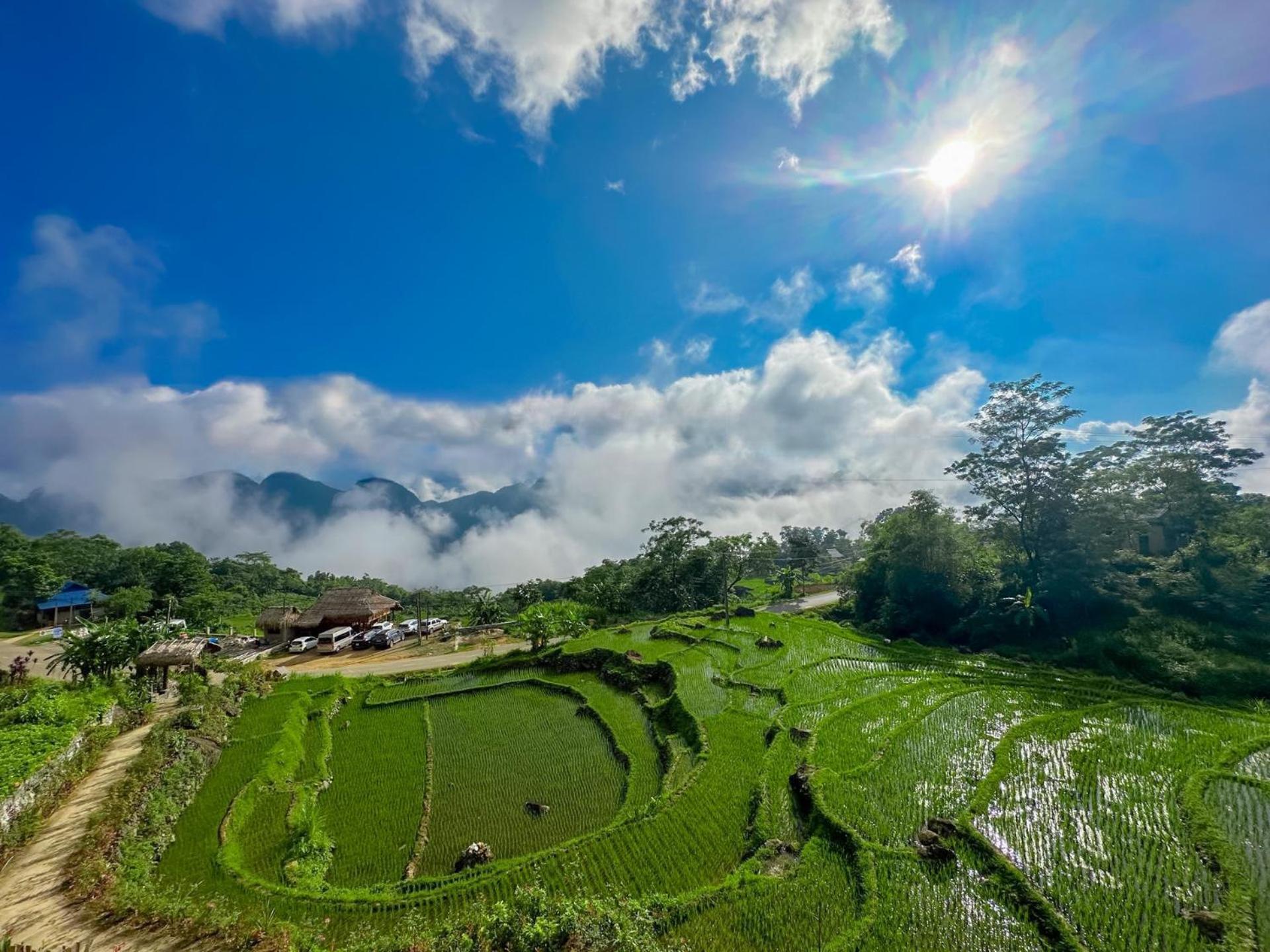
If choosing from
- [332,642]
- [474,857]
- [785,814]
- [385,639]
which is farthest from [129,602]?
[785,814]

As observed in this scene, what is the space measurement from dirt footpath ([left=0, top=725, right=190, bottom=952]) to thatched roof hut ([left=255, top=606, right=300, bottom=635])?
27475 mm

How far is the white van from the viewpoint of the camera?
35.1 meters

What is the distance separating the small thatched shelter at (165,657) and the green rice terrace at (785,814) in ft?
11.8

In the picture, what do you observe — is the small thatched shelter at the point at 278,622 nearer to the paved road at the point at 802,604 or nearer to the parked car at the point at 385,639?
the parked car at the point at 385,639

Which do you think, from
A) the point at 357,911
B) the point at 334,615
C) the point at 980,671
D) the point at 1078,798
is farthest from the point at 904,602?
the point at 334,615

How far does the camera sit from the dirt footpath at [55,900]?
8023mm

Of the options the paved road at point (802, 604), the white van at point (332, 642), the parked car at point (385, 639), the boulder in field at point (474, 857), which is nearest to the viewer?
the boulder in field at point (474, 857)

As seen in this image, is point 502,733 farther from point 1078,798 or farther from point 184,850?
point 1078,798

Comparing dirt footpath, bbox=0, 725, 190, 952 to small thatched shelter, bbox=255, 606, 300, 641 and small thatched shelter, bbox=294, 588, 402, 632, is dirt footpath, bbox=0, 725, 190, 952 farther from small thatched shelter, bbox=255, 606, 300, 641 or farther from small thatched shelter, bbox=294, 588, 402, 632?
small thatched shelter, bbox=255, 606, 300, 641

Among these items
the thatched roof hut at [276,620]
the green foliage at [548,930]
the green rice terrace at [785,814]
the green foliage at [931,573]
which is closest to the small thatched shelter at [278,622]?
the thatched roof hut at [276,620]

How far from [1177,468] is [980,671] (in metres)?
19.8

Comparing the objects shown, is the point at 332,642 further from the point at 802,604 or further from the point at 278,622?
the point at 802,604

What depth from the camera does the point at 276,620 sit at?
125 feet

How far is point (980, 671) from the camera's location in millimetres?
22547
